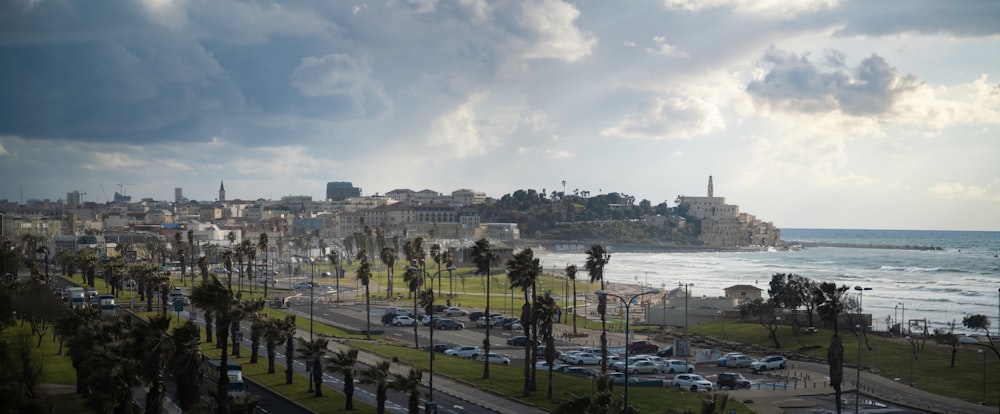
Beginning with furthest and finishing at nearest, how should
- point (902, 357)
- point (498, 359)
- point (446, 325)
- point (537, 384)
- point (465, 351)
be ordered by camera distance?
point (446, 325) < point (902, 357) < point (465, 351) < point (498, 359) < point (537, 384)

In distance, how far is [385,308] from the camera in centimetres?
9394

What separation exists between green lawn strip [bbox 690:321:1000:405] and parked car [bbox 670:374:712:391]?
10698mm

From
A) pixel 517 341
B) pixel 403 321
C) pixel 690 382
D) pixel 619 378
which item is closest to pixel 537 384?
pixel 619 378

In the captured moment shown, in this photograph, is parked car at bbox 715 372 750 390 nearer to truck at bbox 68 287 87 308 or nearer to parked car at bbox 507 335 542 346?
parked car at bbox 507 335 542 346

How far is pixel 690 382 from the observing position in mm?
51469

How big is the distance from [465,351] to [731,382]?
63.3 feet

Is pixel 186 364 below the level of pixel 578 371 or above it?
above

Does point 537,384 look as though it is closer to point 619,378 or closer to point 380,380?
point 619,378

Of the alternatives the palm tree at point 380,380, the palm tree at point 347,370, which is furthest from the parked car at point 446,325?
the palm tree at point 380,380

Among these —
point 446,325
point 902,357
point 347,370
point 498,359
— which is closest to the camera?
point 347,370

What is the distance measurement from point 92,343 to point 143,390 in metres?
7.19

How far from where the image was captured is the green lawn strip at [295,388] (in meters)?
41.4

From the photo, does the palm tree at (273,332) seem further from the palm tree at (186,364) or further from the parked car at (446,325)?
the parked car at (446,325)

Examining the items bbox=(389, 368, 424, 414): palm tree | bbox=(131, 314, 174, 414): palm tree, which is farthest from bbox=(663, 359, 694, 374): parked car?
bbox=(131, 314, 174, 414): palm tree
